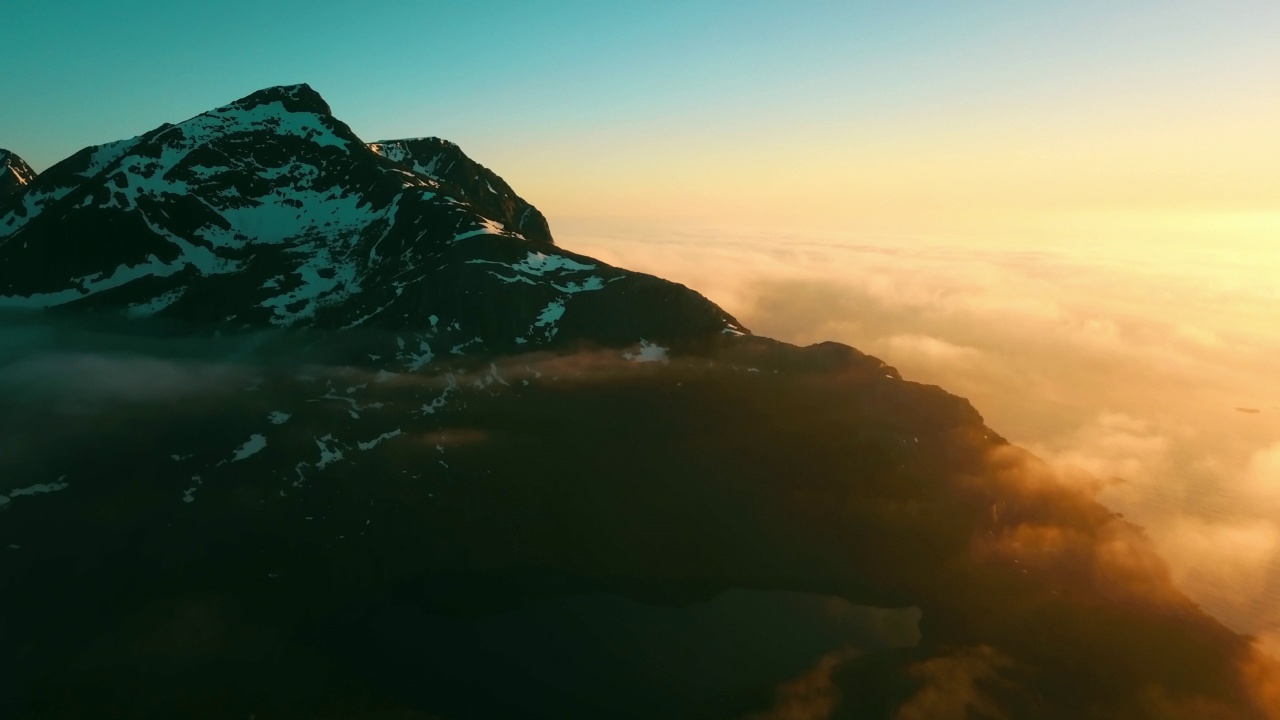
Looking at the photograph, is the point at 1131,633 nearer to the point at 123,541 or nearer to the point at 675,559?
the point at 675,559

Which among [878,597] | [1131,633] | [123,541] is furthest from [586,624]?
[1131,633]

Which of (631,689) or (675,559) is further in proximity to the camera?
(675,559)

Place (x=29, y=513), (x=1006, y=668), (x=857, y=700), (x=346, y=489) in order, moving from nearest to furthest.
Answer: (x=857, y=700)
(x=1006, y=668)
(x=29, y=513)
(x=346, y=489)

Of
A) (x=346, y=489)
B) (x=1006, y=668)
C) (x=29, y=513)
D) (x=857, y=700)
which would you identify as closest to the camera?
(x=857, y=700)

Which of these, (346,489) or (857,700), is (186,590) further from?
(857,700)

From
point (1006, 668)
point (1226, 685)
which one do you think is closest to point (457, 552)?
point (1006, 668)

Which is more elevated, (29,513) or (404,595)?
(29,513)

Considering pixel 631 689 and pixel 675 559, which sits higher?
pixel 675 559

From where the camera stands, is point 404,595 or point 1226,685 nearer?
point 1226,685

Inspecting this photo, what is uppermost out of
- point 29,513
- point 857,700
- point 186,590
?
point 29,513
